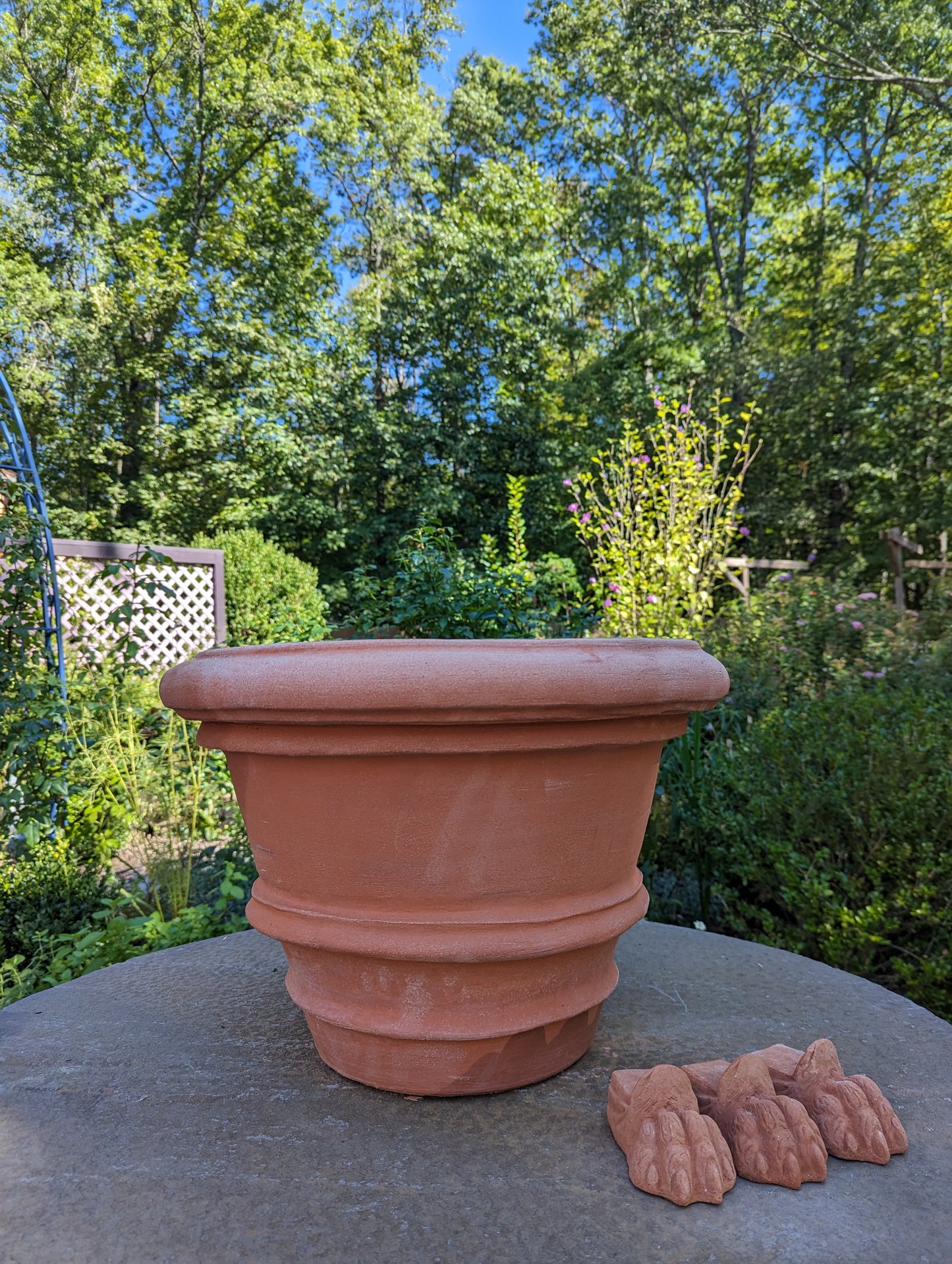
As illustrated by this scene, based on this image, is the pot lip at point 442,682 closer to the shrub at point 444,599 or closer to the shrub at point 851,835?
the shrub at point 851,835

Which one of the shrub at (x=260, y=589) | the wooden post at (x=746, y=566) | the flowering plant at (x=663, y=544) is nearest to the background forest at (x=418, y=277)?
the shrub at (x=260, y=589)

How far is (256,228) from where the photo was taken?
11.6 metres

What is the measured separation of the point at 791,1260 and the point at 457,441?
1082 centimetres

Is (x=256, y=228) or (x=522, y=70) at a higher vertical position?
(x=522, y=70)

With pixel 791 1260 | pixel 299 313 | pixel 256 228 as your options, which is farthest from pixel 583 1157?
pixel 256 228

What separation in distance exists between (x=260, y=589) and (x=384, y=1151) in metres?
7.83

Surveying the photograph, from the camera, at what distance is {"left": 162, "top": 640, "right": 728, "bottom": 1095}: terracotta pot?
0.85 meters

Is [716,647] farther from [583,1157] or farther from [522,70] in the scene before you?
[522,70]

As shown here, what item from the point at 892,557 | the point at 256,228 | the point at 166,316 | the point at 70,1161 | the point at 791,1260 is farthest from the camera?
the point at 256,228

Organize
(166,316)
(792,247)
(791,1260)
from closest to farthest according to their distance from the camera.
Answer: (791,1260) → (166,316) → (792,247)

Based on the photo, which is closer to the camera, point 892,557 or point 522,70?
point 892,557

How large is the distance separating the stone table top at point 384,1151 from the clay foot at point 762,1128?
0.06 ft

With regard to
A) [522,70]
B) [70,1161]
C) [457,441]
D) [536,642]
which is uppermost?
[522,70]

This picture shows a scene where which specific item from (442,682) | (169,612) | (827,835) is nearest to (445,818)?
(442,682)
